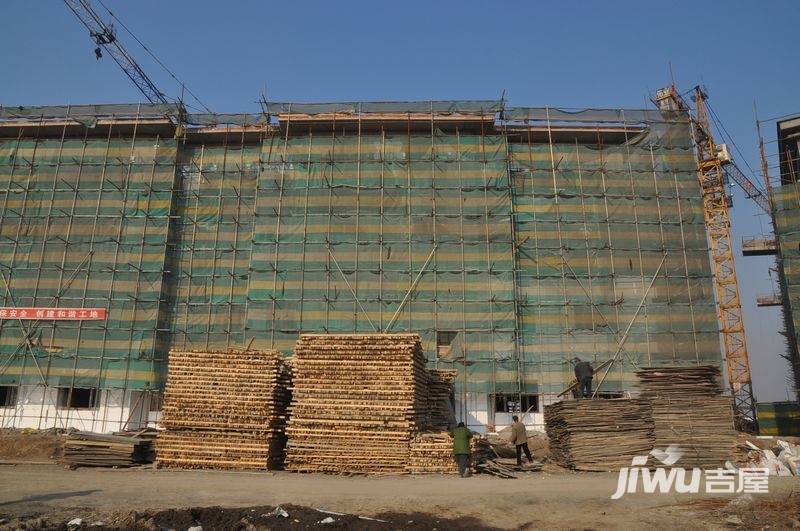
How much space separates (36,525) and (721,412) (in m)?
15.3

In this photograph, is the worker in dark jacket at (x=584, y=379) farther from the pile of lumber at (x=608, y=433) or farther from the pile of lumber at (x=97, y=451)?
the pile of lumber at (x=97, y=451)

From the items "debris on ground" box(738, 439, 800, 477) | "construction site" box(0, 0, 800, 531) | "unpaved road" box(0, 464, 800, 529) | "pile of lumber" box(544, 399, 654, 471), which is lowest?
"unpaved road" box(0, 464, 800, 529)

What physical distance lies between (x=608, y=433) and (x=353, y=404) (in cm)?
687

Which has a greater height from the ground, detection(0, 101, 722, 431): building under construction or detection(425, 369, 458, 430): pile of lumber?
detection(0, 101, 722, 431): building under construction

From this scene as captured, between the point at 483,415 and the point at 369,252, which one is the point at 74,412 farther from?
the point at 483,415

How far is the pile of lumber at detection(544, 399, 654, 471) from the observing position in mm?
15539

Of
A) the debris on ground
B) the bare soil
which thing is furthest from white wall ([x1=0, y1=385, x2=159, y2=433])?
the debris on ground

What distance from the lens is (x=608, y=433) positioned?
15680 millimetres

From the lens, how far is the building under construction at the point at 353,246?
24031mm

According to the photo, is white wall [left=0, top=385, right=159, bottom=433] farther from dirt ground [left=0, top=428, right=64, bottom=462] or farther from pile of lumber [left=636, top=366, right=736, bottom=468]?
pile of lumber [left=636, top=366, right=736, bottom=468]

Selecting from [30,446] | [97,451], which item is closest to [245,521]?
[97,451]

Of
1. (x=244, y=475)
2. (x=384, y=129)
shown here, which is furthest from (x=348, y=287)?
(x=244, y=475)

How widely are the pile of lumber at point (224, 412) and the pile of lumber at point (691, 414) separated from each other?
10145 mm

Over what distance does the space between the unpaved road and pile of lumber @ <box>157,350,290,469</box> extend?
94cm
